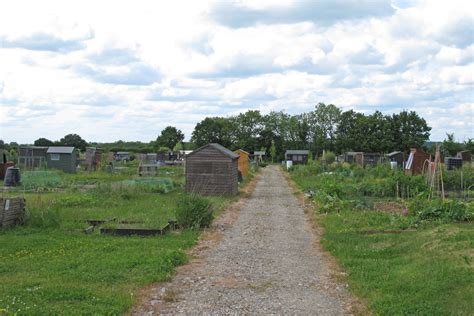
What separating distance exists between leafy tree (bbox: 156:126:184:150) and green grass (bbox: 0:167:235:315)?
98524mm

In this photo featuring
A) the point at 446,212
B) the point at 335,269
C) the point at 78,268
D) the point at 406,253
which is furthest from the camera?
the point at 446,212

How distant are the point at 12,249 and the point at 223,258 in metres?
4.47

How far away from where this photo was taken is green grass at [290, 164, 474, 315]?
8.45 meters

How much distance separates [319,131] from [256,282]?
10829cm

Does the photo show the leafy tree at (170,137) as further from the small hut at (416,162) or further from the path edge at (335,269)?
the path edge at (335,269)

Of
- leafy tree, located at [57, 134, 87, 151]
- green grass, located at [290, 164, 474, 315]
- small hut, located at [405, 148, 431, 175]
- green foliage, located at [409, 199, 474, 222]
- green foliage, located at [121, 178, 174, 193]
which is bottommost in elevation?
green grass, located at [290, 164, 474, 315]

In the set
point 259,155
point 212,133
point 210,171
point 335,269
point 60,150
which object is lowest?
point 335,269

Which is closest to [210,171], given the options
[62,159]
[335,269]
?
[335,269]

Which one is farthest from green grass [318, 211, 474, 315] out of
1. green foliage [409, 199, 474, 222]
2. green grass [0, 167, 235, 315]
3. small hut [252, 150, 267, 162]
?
small hut [252, 150, 267, 162]

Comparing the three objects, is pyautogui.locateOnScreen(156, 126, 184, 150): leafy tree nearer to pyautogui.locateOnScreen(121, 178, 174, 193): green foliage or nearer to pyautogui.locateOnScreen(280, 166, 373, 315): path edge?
pyautogui.locateOnScreen(121, 178, 174, 193): green foliage

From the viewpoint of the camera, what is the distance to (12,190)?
28953 millimetres

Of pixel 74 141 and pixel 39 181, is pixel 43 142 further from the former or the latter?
pixel 39 181

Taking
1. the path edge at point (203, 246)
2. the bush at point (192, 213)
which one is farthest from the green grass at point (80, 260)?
the bush at point (192, 213)

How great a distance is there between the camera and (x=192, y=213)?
1698cm
